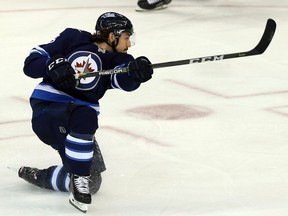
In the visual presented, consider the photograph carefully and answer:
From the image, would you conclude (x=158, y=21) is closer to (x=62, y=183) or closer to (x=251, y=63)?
(x=251, y=63)

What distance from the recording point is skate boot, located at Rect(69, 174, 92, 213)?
2.68 metres

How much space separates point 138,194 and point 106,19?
605 millimetres

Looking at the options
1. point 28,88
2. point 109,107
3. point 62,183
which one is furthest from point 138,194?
point 28,88

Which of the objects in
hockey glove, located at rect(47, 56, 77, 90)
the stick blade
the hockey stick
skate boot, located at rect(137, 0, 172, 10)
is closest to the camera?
hockey glove, located at rect(47, 56, 77, 90)

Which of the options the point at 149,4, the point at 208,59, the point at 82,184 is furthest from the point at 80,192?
the point at 149,4

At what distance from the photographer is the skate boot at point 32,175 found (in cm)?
292

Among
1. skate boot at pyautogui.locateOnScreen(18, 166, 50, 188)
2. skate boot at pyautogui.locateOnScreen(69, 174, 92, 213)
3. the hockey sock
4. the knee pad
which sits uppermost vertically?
the knee pad

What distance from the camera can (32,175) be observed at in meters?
2.94

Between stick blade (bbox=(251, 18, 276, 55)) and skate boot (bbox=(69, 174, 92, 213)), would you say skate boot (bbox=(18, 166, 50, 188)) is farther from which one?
stick blade (bbox=(251, 18, 276, 55))

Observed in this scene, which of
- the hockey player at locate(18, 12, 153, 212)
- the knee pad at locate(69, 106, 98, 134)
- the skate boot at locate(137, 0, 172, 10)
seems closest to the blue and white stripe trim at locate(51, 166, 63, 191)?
the hockey player at locate(18, 12, 153, 212)

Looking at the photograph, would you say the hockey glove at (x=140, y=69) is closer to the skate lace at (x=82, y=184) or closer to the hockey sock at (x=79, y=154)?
the hockey sock at (x=79, y=154)

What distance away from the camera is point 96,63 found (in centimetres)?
281

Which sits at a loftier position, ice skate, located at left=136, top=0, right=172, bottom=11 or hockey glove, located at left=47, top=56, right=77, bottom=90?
hockey glove, located at left=47, top=56, right=77, bottom=90

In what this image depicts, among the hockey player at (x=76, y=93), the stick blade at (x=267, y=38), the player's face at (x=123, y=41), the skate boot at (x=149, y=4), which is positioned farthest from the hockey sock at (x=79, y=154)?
the skate boot at (x=149, y=4)
